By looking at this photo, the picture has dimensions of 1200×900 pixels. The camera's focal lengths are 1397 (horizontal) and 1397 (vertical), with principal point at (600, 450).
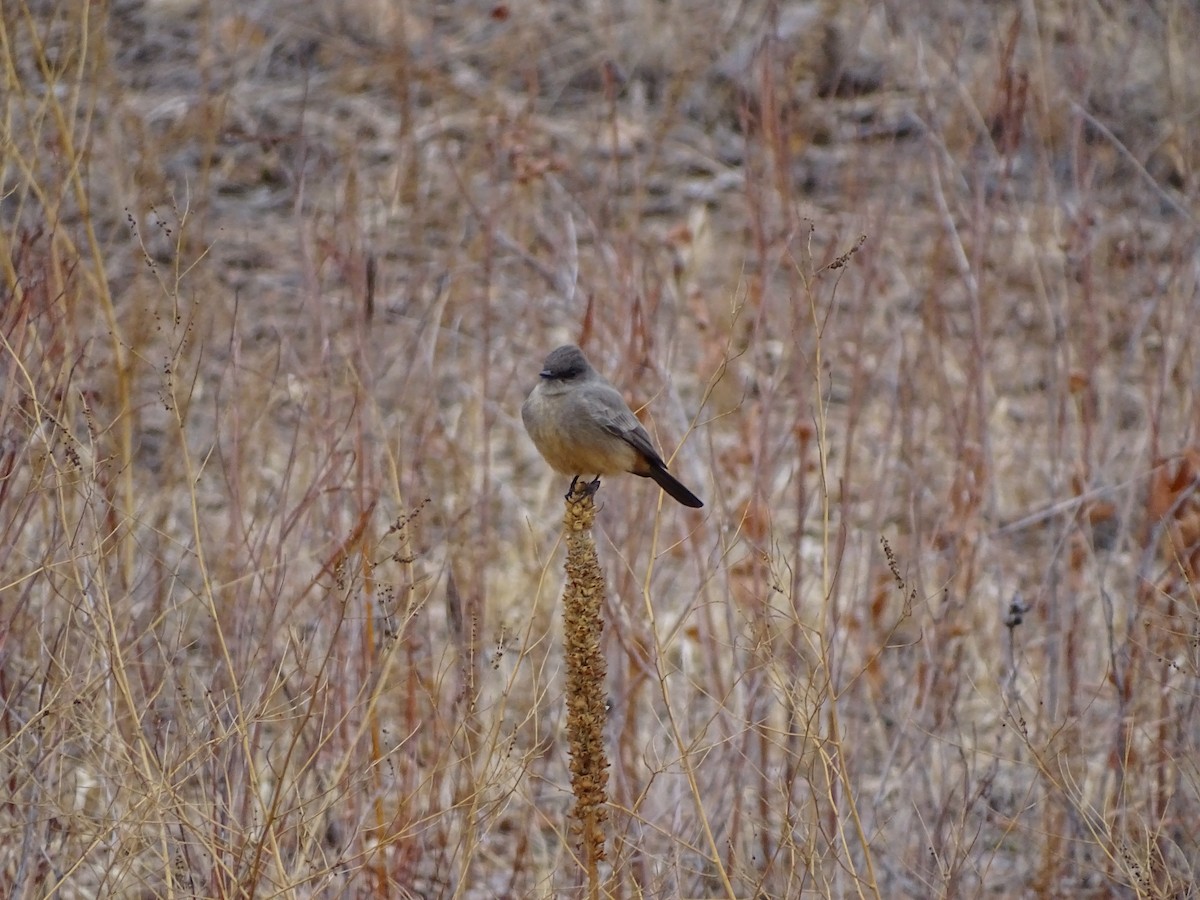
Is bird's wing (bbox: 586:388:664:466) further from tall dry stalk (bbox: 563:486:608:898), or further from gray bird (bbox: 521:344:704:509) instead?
tall dry stalk (bbox: 563:486:608:898)

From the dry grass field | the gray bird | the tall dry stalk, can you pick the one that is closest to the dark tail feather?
the gray bird

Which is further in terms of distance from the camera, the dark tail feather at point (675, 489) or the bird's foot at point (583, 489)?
the dark tail feather at point (675, 489)

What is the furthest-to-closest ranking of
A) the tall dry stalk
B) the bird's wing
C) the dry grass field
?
the bird's wing
the dry grass field
the tall dry stalk

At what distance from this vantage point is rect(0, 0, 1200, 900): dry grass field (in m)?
3.36

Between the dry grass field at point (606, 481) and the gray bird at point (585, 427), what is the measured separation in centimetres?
14

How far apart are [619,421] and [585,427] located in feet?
0.34

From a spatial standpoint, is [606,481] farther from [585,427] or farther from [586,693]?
[586,693]

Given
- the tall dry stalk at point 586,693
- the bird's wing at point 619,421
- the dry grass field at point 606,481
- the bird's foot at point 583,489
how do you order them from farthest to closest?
the bird's wing at point 619,421
the bird's foot at point 583,489
the dry grass field at point 606,481
the tall dry stalk at point 586,693

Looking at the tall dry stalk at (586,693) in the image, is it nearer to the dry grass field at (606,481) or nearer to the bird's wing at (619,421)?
the dry grass field at (606,481)

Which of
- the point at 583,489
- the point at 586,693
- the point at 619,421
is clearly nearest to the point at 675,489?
the point at 619,421

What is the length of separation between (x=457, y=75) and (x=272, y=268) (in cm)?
201

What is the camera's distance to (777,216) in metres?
7.55

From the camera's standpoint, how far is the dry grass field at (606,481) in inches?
132

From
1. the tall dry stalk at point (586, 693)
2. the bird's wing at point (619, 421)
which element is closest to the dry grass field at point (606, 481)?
the tall dry stalk at point (586, 693)
